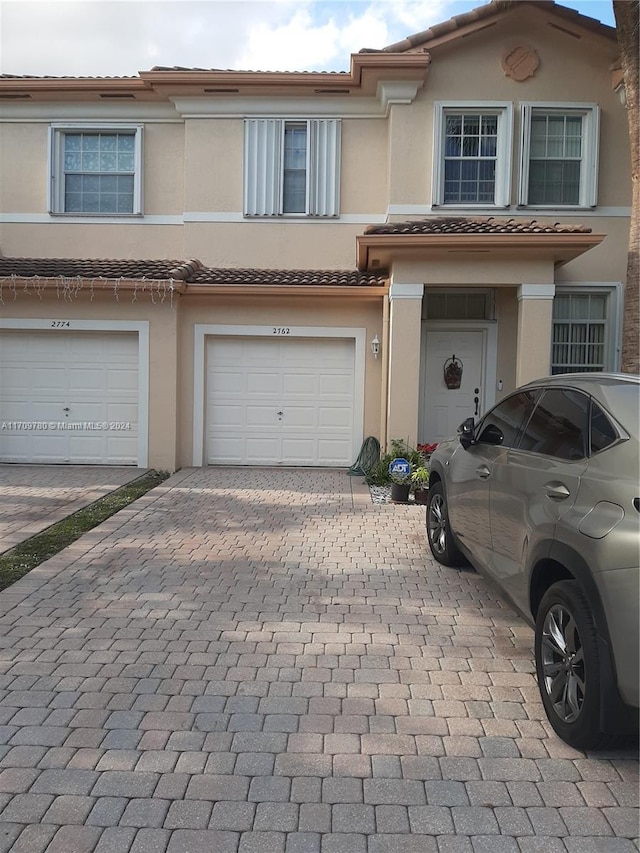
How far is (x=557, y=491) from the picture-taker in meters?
3.49

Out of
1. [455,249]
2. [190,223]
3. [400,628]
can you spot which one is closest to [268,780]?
[400,628]

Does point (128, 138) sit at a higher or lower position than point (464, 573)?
higher

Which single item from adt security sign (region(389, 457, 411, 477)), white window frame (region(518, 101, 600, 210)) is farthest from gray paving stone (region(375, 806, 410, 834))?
white window frame (region(518, 101, 600, 210))

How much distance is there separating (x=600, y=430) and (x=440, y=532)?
2955mm

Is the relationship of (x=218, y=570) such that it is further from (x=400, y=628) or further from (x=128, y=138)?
(x=128, y=138)

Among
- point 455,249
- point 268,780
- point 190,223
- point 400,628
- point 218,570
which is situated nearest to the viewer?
point 268,780

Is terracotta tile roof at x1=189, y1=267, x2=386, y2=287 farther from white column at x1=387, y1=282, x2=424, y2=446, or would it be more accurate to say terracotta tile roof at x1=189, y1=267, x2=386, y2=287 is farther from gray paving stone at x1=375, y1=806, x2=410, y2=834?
gray paving stone at x1=375, y1=806, x2=410, y2=834

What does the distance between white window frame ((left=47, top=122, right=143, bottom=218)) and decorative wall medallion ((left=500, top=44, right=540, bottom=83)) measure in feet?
22.8

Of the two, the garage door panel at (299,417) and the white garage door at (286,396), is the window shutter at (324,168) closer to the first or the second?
the white garage door at (286,396)

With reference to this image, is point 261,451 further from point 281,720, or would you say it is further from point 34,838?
point 34,838

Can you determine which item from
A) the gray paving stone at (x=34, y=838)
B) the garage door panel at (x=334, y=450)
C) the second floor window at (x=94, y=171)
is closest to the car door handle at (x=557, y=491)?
the gray paving stone at (x=34, y=838)

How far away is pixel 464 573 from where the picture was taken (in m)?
5.89

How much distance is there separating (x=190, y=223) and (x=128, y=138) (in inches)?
87.9

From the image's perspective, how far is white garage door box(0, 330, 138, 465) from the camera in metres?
11.4
